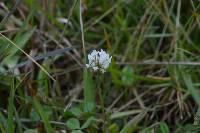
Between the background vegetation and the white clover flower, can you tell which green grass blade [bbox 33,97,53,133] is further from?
the white clover flower

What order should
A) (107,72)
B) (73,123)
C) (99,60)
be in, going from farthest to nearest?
1. (107,72)
2. (73,123)
3. (99,60)

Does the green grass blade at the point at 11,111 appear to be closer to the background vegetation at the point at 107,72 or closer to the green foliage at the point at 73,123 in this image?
the background vegetation at the point at 107,72

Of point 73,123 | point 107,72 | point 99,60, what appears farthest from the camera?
point 107,72

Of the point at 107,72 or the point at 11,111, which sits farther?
the point at 107,72

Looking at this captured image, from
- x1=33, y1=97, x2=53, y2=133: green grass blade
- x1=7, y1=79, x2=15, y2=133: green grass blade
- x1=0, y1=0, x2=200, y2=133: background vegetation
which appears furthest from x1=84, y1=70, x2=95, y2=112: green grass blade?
x1=7, y1=79, x2=15, y2=133: green grass blade


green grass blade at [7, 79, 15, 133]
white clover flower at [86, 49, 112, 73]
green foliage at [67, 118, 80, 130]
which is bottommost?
green foliage at [67, 118, 80, 130]

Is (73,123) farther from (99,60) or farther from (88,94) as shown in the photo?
(99,60)

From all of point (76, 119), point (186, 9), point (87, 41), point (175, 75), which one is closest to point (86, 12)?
point (87, 41)

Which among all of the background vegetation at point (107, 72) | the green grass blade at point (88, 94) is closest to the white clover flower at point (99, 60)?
the background vegetation at point (107, 72)

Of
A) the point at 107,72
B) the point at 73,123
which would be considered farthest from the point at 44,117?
the point at 107,72
